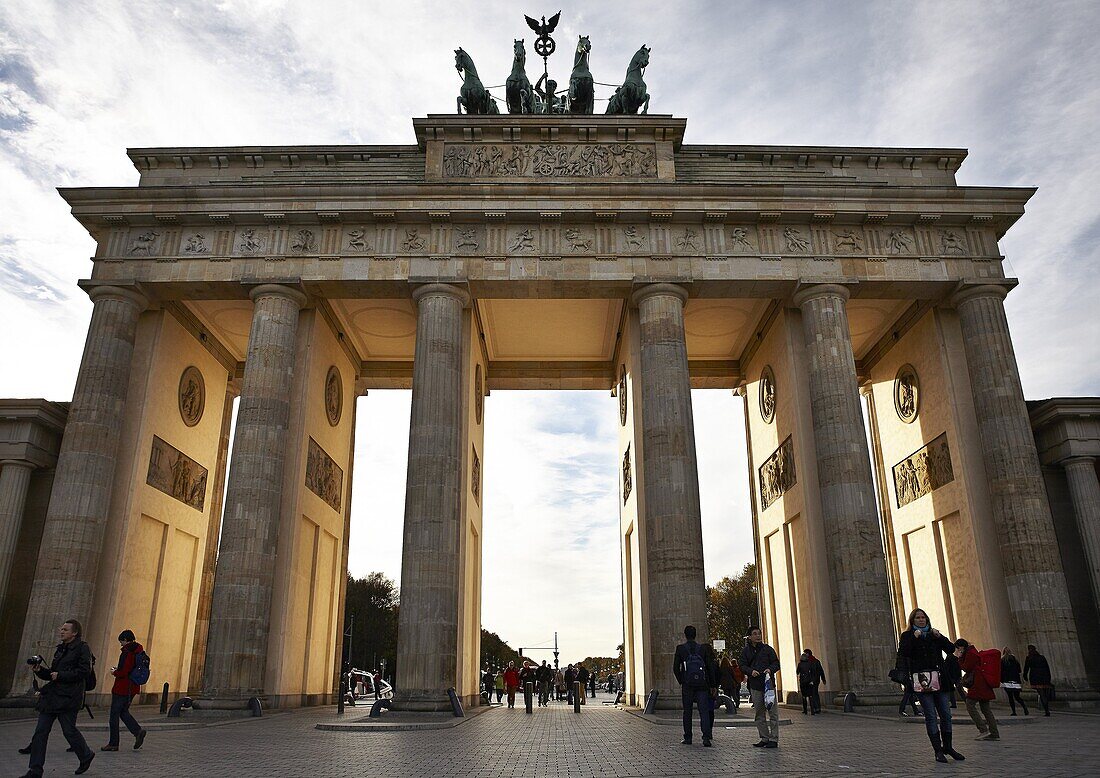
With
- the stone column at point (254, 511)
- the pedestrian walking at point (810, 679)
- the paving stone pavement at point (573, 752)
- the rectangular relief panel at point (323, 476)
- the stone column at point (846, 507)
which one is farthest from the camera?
the rectangular relief panel at point (323, 476)

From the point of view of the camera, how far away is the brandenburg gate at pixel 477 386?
19.6m

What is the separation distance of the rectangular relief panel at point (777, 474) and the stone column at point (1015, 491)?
209 inches

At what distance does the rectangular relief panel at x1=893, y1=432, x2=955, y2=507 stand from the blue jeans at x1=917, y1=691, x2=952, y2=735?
1525 cm

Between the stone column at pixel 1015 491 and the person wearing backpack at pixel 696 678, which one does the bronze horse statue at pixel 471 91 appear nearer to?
the stone column at pixel 1015 491

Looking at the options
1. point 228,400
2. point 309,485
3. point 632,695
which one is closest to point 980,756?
point 632,695

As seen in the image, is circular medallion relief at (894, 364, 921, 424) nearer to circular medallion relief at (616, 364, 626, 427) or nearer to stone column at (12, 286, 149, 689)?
circular medallion relief at (616, 364, 626, 427)

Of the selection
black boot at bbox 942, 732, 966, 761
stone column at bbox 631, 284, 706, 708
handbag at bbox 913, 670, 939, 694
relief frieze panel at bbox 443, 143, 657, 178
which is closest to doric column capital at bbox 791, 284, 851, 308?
stone column at bbox 631, 284, 706, 708

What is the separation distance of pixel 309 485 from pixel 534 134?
13054mm

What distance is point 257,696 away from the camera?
61.1ft

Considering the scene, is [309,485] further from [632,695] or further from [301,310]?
[632,695]

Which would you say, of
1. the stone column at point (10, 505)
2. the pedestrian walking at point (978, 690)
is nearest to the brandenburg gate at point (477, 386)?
the stone column at point (10, 505)

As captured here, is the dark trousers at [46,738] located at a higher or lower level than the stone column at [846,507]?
lower

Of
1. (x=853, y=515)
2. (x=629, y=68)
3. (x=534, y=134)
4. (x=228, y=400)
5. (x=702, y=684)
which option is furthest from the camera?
(x=228, y=400)

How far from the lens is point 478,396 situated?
2788cm
